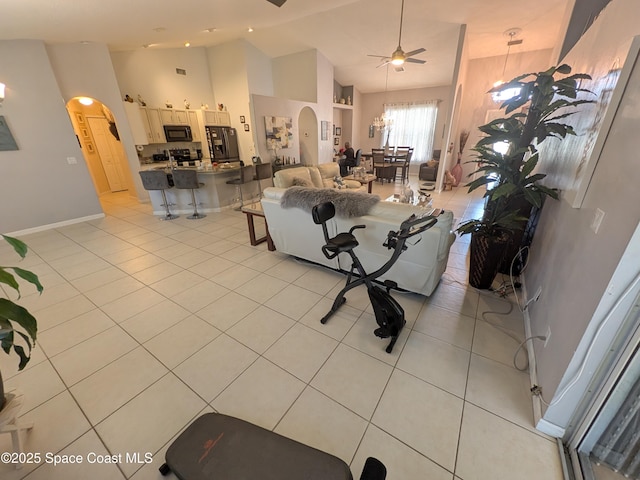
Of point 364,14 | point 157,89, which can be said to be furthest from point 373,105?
point 157,89

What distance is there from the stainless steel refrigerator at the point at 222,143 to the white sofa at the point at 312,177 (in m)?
2.70

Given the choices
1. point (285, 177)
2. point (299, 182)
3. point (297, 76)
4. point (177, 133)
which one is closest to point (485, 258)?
point (299, 182)

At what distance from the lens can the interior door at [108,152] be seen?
21.1 ft

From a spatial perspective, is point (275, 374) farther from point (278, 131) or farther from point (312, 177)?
point (278, 131)

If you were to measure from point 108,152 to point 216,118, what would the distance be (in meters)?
2.97

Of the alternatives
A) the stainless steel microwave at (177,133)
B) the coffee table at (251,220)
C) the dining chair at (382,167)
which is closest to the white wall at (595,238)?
the coffee table at (251,220)

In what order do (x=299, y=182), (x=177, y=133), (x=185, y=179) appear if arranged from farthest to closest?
(x=177, y=133) → (x=185, y=179) → (x=299, y=182)

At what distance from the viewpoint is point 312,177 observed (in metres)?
4.82

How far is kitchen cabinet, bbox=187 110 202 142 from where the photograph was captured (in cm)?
678

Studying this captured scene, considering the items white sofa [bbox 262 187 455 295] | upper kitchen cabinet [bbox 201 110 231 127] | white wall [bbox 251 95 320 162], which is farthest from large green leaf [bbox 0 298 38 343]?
upper kitchen cabinet [bbox 201 110 231 127]

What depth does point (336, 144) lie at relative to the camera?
32.4ft

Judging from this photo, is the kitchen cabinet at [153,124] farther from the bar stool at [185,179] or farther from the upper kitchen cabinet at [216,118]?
the bar stool at [185,179]

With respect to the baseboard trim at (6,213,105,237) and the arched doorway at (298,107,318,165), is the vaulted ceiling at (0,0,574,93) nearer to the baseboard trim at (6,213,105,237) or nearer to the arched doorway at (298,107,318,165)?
the arched doorway at (298,107,318,165)

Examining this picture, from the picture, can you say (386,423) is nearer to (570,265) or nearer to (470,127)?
(570,265)
